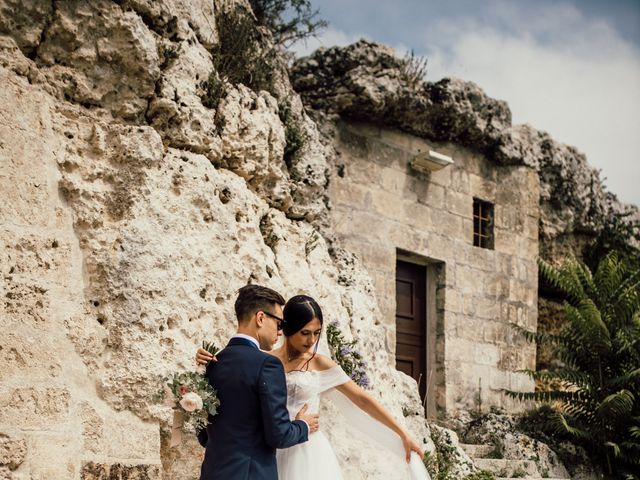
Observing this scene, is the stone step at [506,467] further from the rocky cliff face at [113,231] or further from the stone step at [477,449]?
the rocky cliff face at [113,231]

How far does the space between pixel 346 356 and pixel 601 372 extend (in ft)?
16.5

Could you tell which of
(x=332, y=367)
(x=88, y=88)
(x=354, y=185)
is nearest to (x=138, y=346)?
(x=332, y=367)

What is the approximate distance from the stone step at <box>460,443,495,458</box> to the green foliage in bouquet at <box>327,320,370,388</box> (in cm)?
345

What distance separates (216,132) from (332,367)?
223 cm

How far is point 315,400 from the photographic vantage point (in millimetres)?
4562

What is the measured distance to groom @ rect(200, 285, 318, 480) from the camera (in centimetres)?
377

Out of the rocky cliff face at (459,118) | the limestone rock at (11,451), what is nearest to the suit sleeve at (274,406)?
the limestone rock at (11,451)

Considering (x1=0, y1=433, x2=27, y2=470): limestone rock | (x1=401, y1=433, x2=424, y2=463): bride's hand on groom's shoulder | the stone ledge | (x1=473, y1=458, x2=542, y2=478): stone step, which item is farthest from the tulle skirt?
(x1=473, y1=458, x2=542, y2=478): stone step

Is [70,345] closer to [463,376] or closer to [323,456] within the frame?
[323,456]

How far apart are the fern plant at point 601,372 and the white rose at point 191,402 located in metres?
7.05

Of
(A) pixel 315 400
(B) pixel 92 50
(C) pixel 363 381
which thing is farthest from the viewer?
(C) pixel 363 381

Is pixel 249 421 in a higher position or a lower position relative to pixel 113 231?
lower

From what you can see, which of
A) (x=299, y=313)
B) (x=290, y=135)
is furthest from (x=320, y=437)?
(x=290, y=135)

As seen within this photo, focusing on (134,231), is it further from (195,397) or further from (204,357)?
(195,397)
